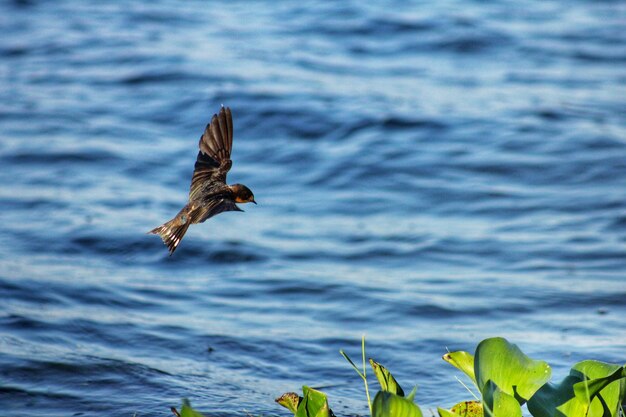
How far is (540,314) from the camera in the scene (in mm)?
6219

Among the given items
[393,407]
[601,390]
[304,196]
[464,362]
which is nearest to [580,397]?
[601,390]

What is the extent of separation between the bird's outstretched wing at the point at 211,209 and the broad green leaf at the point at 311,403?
825 mm

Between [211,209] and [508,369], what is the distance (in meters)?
1.25

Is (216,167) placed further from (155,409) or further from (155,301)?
(155,301)

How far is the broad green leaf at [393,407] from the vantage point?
300cm

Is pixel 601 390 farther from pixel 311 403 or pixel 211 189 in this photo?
pixel 211 189

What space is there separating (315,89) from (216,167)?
21.1 feet

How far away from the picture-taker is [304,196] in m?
8.55

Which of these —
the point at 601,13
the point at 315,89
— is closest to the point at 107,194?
the point at 315,89

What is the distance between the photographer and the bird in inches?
156

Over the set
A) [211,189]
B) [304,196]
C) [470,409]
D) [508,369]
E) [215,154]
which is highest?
[304,196]

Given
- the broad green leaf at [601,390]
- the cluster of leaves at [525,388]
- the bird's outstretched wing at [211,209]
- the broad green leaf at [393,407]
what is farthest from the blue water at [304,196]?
the broad green leaf at [393,407]

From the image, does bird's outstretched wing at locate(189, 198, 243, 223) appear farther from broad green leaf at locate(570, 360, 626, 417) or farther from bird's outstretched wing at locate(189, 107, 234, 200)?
broad green leaf at locate(570, 360, 626, 417)

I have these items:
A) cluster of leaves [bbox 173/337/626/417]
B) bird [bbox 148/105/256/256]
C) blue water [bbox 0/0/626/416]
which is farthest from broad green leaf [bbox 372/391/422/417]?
blue water [bbox 0/0/626/416]
